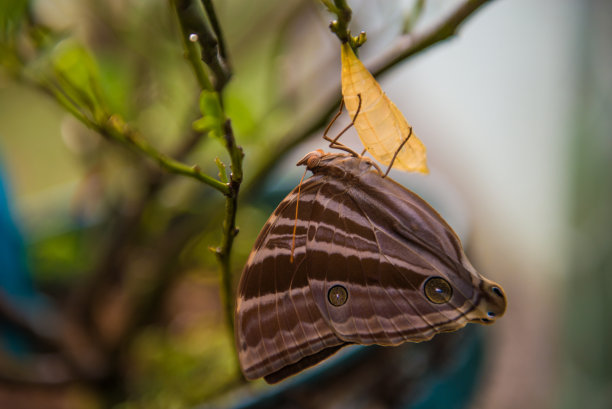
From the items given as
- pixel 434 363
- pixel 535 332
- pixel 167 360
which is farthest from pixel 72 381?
pixel 535 332

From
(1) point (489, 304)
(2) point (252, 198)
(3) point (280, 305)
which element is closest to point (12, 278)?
(2) point (252, 198)

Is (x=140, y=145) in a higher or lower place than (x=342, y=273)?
higher

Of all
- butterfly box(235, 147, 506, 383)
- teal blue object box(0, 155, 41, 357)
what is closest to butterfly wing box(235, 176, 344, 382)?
butterfly box(235, 147, 506, 383)

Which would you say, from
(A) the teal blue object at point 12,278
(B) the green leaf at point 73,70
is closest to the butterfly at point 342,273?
(B) the green leaf at point 73,70

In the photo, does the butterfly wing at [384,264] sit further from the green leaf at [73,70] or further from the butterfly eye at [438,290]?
the green leaf at [73,70]

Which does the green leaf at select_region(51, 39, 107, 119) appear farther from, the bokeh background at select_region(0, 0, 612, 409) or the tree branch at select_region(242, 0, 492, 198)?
the tree branch at select_region(242, 0, 492, 198)

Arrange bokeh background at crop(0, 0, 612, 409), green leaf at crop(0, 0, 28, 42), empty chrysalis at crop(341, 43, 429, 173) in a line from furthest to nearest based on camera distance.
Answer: bokeh background at crop(0, 0, 612, 409), green leaf at crop(0, 0, 28, 42), empty chrysalis at crop(341, 43, 429, 173)

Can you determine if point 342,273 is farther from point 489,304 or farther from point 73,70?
point 73,70
